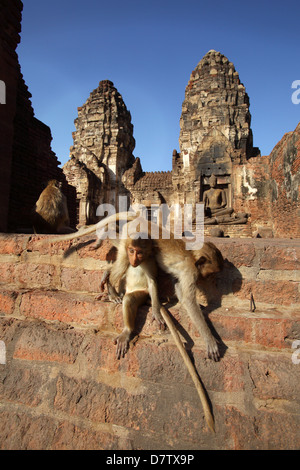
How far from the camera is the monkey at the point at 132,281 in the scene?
6.59ft

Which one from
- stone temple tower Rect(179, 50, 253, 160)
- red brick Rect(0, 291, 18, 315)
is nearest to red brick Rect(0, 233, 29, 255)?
red brick Rect(0, 291, 18, 315)

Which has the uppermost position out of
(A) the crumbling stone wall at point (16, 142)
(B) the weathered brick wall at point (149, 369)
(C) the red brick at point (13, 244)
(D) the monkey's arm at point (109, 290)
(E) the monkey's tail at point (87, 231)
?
(A) the crumbling stone wall at point (16, 142)

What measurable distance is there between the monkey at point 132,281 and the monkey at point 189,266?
0.30 ft

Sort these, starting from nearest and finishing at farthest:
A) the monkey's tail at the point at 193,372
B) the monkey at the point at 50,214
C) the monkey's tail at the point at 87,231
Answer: the monkey's tail at the point at 193,372 < the monkey's tail at the point at 87,231 < the monkey at the point at 50,214

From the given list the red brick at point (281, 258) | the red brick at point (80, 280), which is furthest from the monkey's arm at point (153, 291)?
the red brick at point (281, 258)

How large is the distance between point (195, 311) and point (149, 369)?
1.66 feet

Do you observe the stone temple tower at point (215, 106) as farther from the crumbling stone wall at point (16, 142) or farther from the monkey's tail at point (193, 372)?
the monkey's tail at point (193, 372)

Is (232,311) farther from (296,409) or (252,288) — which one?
(296,409)

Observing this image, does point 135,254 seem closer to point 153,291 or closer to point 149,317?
point 153,291

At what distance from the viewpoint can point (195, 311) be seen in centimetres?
197

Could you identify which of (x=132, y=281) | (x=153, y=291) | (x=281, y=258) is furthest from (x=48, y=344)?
(x=281, y=258)

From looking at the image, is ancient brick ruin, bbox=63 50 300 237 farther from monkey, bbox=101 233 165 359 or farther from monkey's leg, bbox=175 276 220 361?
monkey's leg, bbox=175 276 220 361

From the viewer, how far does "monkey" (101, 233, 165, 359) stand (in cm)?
201
